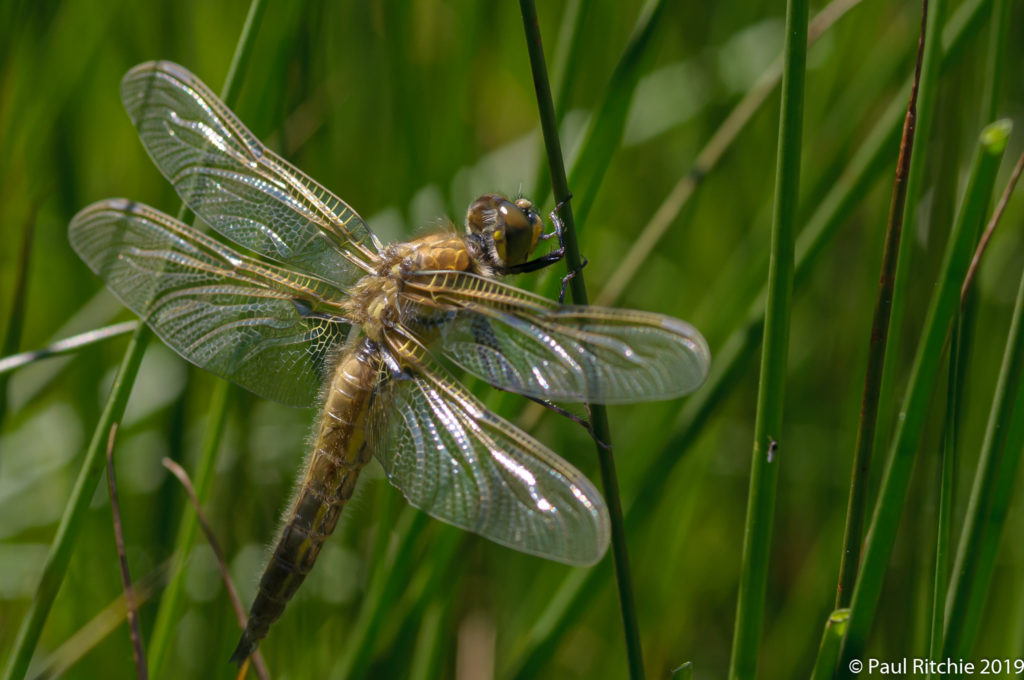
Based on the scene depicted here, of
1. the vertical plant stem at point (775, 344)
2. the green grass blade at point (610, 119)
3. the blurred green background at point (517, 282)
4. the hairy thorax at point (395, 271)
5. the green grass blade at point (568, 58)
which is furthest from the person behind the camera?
the blurred green background at point (517, 282)

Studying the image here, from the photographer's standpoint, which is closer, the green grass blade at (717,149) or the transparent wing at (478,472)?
the transparent wing at (478,472)

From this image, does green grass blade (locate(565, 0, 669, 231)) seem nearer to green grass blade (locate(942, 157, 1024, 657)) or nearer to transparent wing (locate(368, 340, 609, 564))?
transparent wing (locate(368, 340, 609, 564))

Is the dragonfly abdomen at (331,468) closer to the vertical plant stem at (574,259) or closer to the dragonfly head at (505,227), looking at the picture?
the dragonfly head at (505,227)

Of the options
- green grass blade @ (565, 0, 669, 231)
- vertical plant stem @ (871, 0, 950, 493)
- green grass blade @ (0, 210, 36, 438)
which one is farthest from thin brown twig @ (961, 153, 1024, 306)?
green grass blade @ (0, 210, 36, 438)

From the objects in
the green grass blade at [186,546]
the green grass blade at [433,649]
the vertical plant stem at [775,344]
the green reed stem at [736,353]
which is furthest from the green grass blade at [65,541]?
the vertical plant stem at [775,344]

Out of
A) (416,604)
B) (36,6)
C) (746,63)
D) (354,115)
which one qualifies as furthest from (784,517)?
(36,6)
